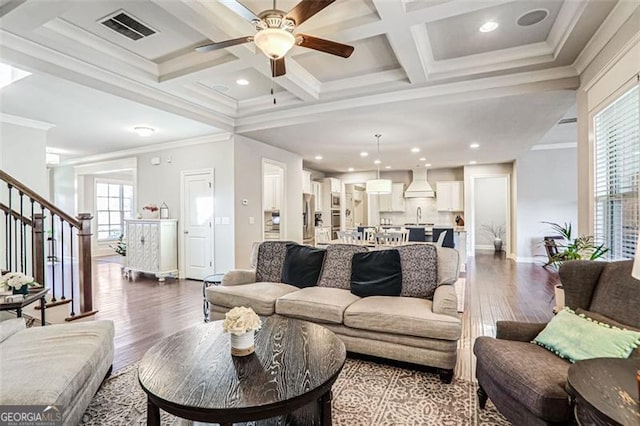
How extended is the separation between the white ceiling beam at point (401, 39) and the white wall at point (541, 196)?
6.04m

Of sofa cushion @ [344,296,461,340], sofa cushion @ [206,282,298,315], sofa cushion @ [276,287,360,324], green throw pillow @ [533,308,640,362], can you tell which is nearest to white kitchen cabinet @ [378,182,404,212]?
sofa cushion @ [206,282,298,315]

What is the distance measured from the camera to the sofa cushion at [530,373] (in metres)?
1.46

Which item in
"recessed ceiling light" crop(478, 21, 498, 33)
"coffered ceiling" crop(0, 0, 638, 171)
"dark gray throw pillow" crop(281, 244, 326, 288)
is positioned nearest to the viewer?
"coffered ceiling" crop(0, 0, 638, 171)

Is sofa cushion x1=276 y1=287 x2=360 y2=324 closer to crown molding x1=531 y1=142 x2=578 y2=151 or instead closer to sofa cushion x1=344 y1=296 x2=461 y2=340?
sofa cushion x1=344 y1=296 x2=461 y2=340

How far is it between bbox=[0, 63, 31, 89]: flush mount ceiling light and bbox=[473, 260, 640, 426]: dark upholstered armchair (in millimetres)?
5001

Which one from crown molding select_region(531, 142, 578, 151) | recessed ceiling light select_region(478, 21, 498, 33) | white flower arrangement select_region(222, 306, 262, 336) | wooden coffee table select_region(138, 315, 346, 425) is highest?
recessed ceiling light select_region(478, 21, 498, 33)

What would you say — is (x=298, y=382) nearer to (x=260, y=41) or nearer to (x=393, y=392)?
(x=393, y=392)

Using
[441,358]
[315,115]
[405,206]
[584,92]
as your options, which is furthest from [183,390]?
[405,206]

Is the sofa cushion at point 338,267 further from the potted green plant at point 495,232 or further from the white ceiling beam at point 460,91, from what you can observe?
the potted green plant at point 495,232

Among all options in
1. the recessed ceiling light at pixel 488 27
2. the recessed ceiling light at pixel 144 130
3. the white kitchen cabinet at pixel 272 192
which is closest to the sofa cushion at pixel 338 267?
the recessed ceiling light at pixel 488 27

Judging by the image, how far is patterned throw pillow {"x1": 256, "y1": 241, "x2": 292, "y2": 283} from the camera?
12.4 ft

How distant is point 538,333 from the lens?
2.06 meters

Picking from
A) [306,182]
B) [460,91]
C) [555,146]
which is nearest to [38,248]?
[460,91]

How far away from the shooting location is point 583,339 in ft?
5.61
